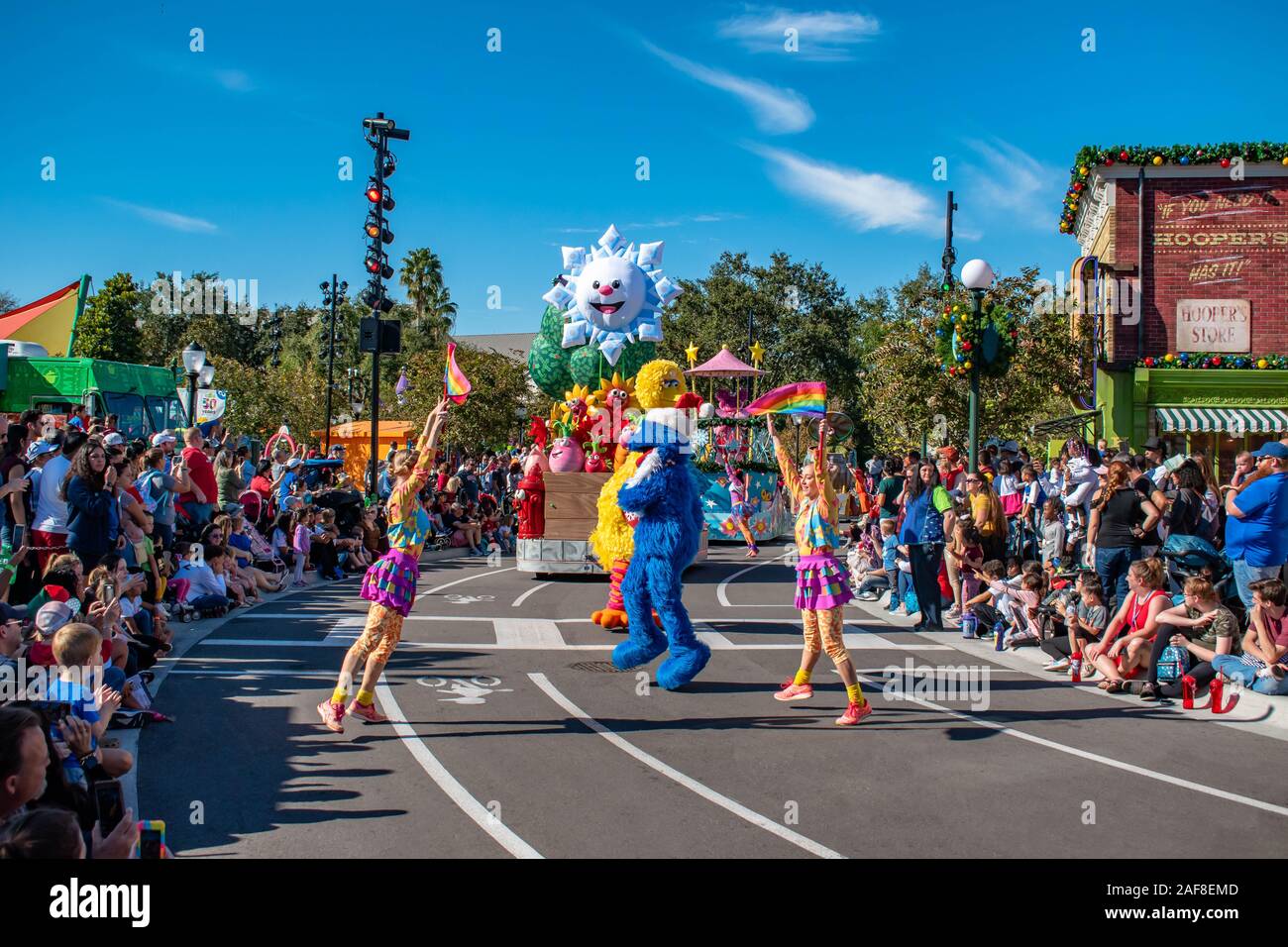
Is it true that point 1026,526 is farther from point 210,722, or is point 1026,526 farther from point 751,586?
point 210,722

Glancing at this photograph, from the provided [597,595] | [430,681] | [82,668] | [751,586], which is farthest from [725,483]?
[82,668]

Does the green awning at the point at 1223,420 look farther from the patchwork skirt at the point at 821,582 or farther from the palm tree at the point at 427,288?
the palm tree at the point at 427,288

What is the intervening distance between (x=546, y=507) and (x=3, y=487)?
758cm

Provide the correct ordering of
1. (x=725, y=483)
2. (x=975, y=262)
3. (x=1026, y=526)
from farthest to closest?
(x=725, y=483), (x=1026, y=526), (x=975, y=262)

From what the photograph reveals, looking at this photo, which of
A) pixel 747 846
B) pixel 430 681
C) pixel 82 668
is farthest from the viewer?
pixel 430 681

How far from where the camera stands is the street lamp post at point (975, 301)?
12852 millimetres

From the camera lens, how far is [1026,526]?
15797 mm

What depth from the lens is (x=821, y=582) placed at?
7887 millimetres

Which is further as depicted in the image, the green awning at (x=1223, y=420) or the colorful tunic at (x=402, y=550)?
the green awning at (x=1223, y=420)

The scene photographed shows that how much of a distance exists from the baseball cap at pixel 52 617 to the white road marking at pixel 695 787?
3493 mm

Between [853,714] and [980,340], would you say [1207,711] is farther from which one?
[980,340]

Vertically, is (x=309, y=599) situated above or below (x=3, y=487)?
below

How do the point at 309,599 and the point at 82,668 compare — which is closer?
the point at 82,668

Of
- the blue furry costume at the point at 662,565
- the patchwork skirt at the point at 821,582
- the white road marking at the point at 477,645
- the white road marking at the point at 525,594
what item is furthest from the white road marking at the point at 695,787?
the white road marking at the point at 525,594
